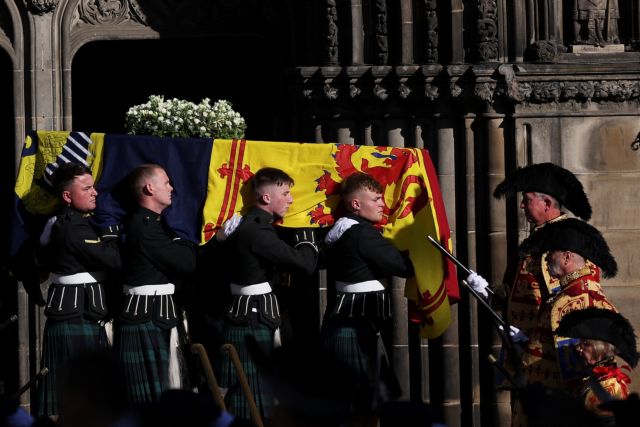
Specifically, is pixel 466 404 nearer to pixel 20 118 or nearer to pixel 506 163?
pixel 506 163

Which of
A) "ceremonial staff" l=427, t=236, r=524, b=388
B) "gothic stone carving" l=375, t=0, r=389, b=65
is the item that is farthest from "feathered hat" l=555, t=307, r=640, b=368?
"gothic stone carving" l=375, t=0, r=389, b=65

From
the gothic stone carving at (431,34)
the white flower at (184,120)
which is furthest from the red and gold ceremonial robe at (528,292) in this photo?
the white flower at (184,120)

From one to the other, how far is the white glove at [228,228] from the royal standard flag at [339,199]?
0.24 ft

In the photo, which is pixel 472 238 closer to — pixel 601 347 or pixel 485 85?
pixel 485 85

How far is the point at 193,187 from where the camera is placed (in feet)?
37.8

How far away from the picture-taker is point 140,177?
11336 mm

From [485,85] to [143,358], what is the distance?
3208mm

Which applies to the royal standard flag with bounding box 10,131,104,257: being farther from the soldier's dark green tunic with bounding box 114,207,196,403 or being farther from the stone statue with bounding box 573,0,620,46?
the stone statue with bounding box 573,0,620,46

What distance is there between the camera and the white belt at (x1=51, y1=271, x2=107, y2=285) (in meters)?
11.3

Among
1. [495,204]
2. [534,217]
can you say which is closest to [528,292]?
[534,217]

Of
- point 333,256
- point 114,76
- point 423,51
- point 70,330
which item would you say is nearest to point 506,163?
point 423,51

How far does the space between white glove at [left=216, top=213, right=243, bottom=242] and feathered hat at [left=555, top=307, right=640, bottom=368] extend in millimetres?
2609

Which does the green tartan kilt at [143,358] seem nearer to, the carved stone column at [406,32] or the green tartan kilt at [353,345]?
the green tartan kilt at [353,345]

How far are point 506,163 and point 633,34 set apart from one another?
4.29 feet
